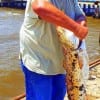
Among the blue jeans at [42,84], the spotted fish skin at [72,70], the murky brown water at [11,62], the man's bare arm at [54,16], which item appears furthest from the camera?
the murky brown water at [11,62]

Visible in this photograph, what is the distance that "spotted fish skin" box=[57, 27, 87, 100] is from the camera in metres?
1.78

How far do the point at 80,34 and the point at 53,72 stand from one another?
351 millimetres

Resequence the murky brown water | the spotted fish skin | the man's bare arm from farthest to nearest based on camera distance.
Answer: the murky brown water < the spotted fish skin < the man's bare arm

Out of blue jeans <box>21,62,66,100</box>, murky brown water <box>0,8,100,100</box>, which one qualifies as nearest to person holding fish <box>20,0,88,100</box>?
blue jeans <box>21,62,66,100</box>

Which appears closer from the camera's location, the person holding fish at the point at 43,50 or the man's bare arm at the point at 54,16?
the man's bare arm at the point at 54,16

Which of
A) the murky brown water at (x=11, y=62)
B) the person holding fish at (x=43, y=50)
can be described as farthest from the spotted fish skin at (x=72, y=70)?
the murky brown water at (x=11, y=62)

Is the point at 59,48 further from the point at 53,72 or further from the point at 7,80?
the point at 7,80

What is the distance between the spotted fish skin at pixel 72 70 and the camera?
1.78 meters

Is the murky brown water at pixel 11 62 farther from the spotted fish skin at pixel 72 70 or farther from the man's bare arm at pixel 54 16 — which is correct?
the man's bare arm at pixel 54 16

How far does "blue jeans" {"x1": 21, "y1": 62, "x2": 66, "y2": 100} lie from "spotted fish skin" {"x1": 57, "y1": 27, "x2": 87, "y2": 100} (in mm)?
98

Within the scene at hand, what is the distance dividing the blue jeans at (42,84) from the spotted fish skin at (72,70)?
0.32ft

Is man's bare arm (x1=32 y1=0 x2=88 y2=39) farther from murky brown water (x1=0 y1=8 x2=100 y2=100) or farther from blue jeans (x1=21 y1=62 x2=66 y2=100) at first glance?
murky brown water (x1=0 y1=8 x2=100 y2=100)

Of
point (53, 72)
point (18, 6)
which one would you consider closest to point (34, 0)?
point (53, 72)

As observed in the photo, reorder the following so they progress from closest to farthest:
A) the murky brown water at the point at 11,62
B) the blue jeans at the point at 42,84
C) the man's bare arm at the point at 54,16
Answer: the man's bare arm at the point at 54,16 < the blue jeans at the point at 42,84 < the murky brown water at the point at 11,62
